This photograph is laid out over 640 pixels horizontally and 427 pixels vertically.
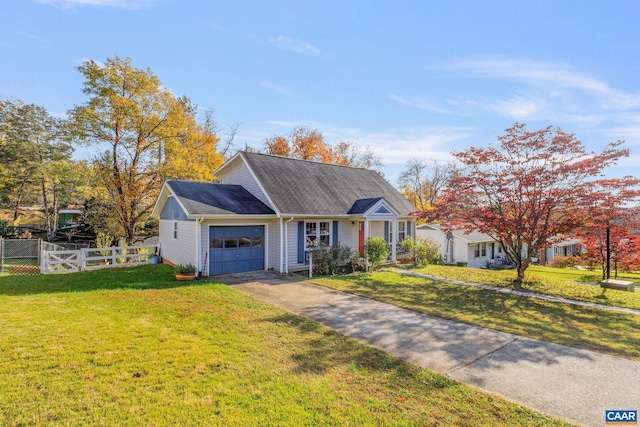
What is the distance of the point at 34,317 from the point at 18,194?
3781 cm

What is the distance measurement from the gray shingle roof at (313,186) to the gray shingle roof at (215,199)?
40.4 inches

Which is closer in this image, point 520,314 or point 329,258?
point 520,314

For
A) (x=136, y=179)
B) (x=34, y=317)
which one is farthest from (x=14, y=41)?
(x=34, y=317)

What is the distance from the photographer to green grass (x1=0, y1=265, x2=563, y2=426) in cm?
373

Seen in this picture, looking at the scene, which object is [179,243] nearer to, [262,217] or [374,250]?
[262,217]

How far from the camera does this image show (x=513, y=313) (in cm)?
844

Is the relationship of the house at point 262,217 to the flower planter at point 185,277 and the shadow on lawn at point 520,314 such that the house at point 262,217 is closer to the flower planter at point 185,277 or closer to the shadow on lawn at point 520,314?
the flower planter at point 185,277

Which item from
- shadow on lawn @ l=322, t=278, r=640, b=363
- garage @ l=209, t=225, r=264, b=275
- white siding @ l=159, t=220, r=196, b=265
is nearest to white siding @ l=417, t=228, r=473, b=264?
shadow on lawn @ l=322, t=278, r=640, b=363

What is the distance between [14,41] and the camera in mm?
12594

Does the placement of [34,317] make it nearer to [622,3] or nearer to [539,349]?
[539,349]

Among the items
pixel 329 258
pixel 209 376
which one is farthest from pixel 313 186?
pixel 209 376

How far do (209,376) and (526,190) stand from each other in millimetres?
11983

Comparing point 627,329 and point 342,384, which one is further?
point 627,329

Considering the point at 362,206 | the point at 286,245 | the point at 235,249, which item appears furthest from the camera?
the point at 362,206
